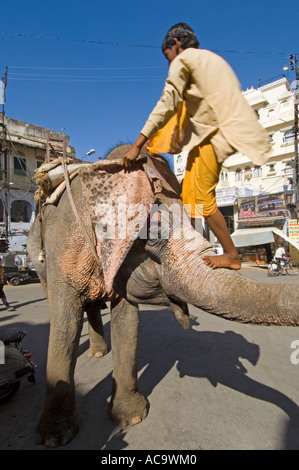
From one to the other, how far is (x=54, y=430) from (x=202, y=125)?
2606 millimetres

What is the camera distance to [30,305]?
8.38 metres

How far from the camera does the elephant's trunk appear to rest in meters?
1.27

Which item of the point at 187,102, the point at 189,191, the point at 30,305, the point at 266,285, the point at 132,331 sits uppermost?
the point at 187,102

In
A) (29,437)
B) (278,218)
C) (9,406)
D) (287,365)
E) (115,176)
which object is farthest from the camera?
(278,218)

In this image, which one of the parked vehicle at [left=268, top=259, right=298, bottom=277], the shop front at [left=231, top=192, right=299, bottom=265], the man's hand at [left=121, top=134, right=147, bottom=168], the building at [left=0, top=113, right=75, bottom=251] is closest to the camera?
the man's hand at [left=121, top=134, right=147, bottom=168]

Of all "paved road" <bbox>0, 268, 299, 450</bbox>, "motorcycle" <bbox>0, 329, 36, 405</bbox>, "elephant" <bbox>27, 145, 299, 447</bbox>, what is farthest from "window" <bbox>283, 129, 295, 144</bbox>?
"motorcycle" <bbox>0, 329, 36, 405</bbox>

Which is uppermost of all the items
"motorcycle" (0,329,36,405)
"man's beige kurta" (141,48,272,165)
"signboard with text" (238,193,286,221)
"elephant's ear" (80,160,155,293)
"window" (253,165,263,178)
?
"window" (253,165,263,178)

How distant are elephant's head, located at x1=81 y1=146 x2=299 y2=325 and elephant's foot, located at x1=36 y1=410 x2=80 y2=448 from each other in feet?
4.15

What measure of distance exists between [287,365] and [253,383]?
750 mm

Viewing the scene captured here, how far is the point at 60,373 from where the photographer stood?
7.82ft

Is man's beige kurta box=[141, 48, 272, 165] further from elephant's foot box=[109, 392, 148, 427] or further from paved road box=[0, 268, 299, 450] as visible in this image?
elephant's foot box=[109, 392, 148, 427]

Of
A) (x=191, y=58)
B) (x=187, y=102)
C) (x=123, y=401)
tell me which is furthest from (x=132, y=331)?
(x=191, y=58)

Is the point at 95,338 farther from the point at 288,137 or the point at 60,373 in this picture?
the point at 288,137

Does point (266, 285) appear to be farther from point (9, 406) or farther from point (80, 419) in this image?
point (9, 406)
